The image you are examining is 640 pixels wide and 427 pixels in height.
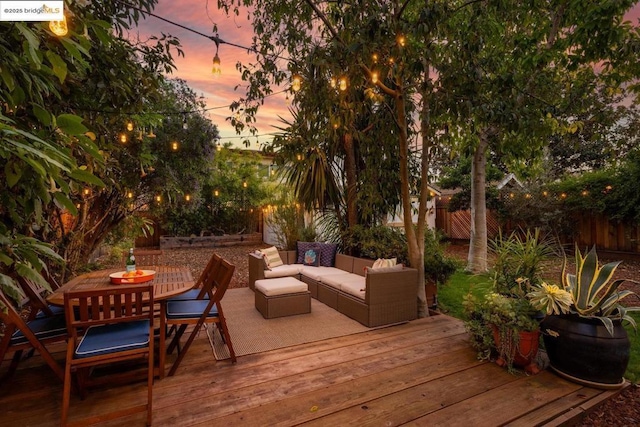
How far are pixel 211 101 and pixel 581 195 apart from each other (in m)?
10.2

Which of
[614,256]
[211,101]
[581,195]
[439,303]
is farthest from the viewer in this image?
[581,195]

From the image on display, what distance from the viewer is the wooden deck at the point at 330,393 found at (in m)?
2.12

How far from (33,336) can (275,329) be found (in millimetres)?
2164

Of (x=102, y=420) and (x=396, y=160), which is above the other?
(x=396, y=160)

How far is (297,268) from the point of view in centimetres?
535

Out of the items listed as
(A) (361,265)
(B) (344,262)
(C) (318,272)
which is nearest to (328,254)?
(B) (344,262)

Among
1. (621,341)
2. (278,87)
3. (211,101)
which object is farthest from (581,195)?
(211,101)

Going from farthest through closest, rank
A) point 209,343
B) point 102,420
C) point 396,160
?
1. point 396,160
2. point 209,343
3. point 102,420

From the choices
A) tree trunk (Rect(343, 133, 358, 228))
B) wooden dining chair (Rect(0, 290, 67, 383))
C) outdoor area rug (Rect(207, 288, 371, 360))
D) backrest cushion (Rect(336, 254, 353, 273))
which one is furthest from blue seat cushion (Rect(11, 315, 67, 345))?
tree trunk (Rect(343, 133, 358, 228))

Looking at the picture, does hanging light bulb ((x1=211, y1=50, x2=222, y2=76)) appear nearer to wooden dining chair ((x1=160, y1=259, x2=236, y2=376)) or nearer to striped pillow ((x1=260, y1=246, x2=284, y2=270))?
wooden dining chair ((x1=160, y1=259, x2=236, y2=376))

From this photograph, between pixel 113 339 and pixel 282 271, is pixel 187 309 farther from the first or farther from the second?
pixel 282 271

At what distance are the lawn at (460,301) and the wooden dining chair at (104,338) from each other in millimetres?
3121

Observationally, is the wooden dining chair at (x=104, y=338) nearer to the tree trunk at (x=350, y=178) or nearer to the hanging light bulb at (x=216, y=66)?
the hanging light bulb at (x=216, y=66)

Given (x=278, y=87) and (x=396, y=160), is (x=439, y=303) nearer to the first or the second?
(x=396, y=160)
